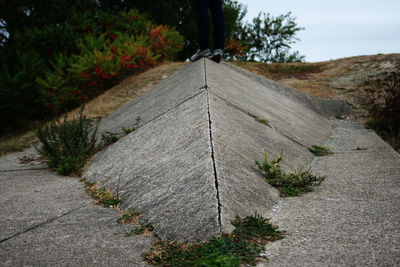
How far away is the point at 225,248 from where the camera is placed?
4.54 ft

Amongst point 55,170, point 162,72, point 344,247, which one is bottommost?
point 55,170

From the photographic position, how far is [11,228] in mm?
1821

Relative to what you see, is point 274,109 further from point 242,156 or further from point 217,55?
point 242,156

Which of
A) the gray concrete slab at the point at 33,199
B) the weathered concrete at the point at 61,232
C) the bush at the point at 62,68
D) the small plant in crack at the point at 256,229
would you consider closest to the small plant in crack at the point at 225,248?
the small plant in crack at the point at 256,229

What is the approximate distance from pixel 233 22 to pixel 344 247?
1372cm

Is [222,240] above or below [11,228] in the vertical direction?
above

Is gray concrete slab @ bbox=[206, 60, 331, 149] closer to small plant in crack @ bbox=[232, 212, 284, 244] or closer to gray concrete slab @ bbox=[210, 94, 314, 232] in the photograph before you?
gray concrete slab @ bbox=[210, 94, 314, 232]

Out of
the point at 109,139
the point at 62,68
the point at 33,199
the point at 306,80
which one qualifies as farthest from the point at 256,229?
the point at 306,80

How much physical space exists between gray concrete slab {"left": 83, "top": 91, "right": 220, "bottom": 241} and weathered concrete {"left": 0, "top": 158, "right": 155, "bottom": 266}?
17 cm

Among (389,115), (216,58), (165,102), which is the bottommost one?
(389,115)

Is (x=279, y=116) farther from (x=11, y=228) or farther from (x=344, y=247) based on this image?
(x=11, y=228)

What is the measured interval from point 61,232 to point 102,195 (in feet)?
1.94

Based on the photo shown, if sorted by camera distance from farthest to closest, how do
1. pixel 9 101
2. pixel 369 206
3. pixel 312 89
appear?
pixel 312 89
pixel 9 101
pixel 369 206

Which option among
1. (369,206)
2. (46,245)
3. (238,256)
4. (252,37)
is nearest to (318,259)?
(238,256)
